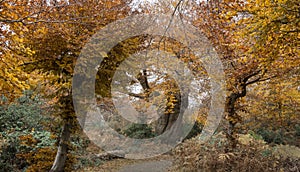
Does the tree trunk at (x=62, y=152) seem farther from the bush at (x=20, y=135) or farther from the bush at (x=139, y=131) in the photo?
the bush at (x=139, y=131)

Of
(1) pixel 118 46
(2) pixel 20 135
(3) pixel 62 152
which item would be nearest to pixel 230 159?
(1) pixel 118 46

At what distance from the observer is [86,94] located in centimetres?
471

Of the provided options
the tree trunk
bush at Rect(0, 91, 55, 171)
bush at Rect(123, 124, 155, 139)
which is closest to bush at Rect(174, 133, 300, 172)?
the tree trunk

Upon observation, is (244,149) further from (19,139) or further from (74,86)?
(19,139)

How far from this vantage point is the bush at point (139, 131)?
36.0 feet

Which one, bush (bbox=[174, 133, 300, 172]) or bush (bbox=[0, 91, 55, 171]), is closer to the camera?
bush (bbox=[174, 133, 300, 172])

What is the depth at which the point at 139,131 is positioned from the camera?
36.4ft

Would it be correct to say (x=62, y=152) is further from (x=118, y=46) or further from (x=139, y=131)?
(x=139, y=131)

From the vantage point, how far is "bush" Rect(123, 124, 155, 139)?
1096 centimetres

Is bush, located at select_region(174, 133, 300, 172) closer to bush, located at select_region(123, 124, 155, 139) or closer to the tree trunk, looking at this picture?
the tree trunk

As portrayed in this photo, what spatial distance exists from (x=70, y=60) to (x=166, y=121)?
6.89 m

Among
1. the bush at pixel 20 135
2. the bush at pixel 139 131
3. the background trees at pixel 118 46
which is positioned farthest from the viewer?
the bush at pixel 139 131

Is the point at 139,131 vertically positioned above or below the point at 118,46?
below

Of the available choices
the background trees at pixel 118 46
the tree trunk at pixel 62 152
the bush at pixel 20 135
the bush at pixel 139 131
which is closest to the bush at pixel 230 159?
the background trees at pixel 118 46
